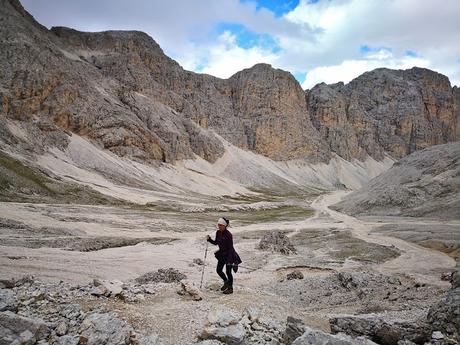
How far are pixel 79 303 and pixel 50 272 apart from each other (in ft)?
32.7

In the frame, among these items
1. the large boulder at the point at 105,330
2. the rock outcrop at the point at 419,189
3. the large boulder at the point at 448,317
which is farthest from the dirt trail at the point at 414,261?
the rock outcrop at the point at 419,189

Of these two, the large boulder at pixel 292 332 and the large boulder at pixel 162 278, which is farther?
the large boulder at pixel 162 278

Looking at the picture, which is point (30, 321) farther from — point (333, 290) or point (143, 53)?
point (143, 53)

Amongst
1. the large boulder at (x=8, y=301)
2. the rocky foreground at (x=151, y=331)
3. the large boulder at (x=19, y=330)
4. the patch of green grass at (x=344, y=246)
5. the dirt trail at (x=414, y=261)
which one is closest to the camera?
the large boulder at (x=19, y=330)

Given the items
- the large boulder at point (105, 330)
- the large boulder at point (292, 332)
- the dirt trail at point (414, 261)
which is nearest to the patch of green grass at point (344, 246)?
the dirt trail at point (414, 261)

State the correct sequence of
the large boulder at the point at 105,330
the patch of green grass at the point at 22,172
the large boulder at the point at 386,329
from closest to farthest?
the large boulder at the point at 105,330 < the large boulder at the point at 386,329 < the patch of green grass at the point at 22,172

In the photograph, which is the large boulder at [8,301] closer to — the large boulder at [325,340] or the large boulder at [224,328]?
the large boulder at [224,328]

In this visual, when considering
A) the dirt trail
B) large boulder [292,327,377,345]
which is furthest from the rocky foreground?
the dirt trail

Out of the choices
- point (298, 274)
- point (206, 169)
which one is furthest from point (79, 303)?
point (206, 169)

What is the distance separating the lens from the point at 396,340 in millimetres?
9406

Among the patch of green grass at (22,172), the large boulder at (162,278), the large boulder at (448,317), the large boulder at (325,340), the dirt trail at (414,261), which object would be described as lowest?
the dirt trail at (414,261)

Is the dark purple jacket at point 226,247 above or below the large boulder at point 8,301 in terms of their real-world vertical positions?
above

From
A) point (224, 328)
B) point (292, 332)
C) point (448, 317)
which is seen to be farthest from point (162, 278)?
point (448, 317)

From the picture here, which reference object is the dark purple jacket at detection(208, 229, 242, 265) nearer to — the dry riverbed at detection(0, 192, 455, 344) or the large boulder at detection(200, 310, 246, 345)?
the dry riverbed at detection(0, 192, 455, 344)
